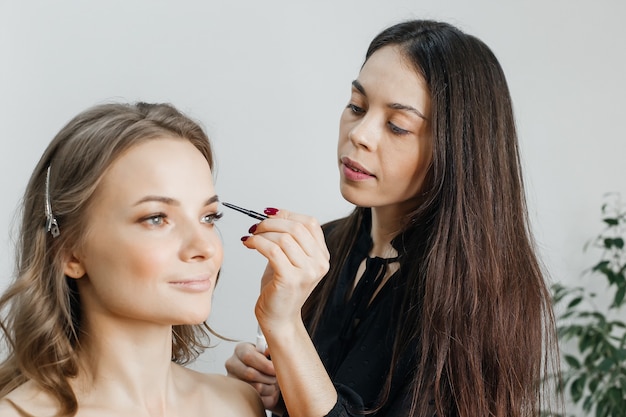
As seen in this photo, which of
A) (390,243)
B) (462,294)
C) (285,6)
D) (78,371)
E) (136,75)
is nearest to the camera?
(78,371)

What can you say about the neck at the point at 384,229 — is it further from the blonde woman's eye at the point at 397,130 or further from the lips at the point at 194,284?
the lips at the point at 194,284

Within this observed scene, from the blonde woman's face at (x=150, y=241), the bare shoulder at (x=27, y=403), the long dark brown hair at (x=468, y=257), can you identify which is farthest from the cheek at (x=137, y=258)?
the long dark brown hair at (x=468, y=257)

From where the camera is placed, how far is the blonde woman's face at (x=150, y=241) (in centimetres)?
134

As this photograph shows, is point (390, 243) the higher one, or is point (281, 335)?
point (390, 243)

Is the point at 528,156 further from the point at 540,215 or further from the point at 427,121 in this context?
the point at 427,121

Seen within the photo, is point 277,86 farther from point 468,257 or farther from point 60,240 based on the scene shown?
point 60,240

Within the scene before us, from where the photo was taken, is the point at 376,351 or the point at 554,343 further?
the point at 554,343

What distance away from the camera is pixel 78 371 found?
4.61ft

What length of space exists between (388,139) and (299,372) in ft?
1.66

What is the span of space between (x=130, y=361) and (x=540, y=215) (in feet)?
6.31

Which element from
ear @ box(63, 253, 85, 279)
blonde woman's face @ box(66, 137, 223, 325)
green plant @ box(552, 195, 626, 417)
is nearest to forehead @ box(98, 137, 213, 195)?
blonde woman's face @ box(66, 137, 223, 325)

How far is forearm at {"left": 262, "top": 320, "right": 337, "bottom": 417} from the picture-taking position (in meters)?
1.46

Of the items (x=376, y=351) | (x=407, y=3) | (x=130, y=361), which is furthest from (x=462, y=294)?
(x=407, y=3)

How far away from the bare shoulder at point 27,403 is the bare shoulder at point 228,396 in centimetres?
30
